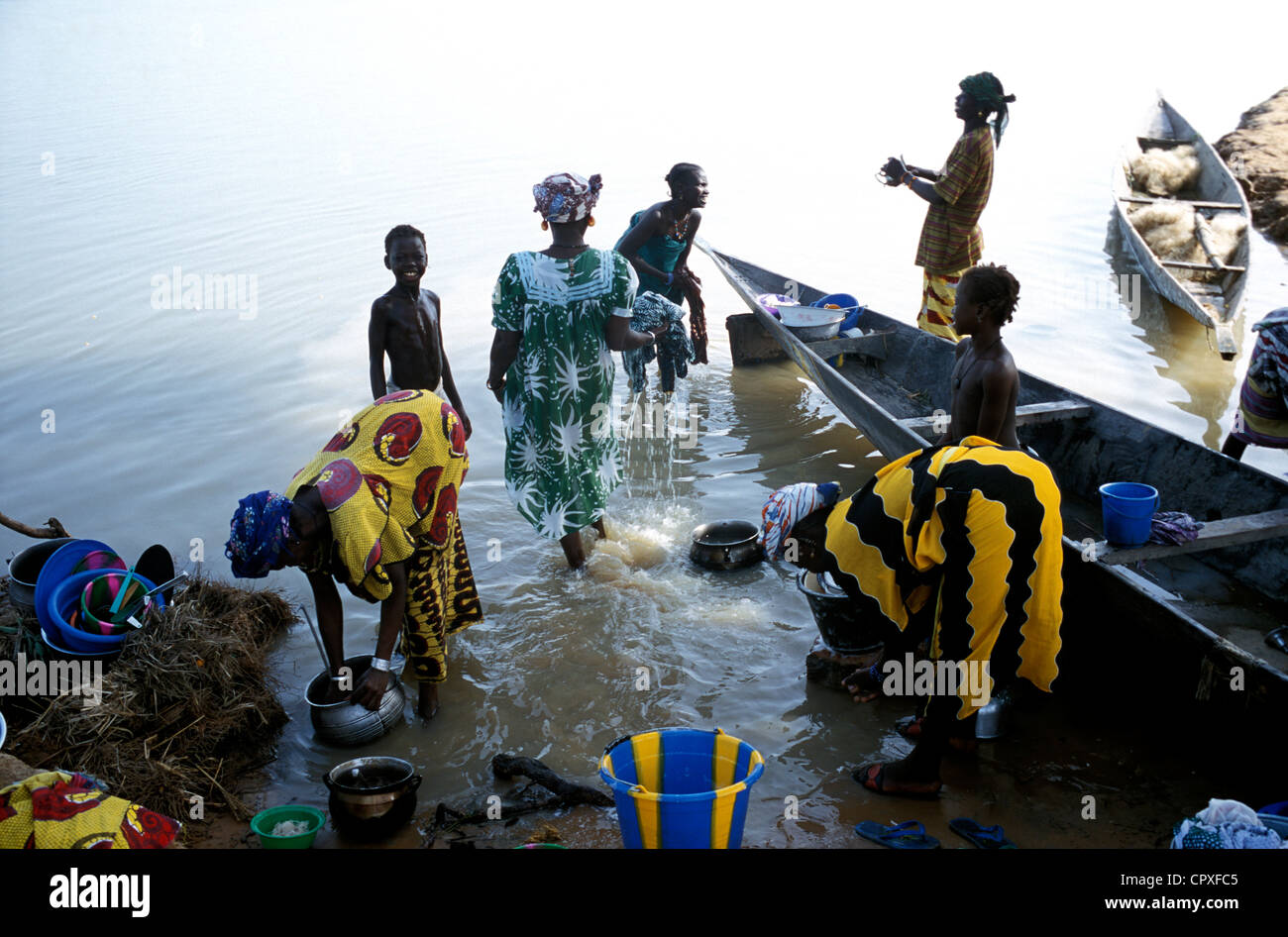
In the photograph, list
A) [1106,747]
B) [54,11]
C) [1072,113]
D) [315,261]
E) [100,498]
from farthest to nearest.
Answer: [54,11], [1072,113], [315,261], [100,498], [1106,747]

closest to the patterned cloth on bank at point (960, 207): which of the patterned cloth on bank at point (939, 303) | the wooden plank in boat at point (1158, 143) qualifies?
the patterned cloth on bank at point (939, 303)

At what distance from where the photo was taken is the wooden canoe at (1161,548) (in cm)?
306

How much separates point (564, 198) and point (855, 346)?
3206mm

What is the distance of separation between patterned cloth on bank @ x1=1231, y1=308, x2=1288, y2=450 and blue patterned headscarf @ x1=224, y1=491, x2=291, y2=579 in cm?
420

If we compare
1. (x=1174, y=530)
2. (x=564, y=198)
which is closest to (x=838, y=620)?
(x=1174, y=530)

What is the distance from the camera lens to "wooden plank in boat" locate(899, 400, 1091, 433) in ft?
15.9

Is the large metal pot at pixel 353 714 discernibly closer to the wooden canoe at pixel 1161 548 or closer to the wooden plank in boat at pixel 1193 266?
the wooden canoe at pixel 1161 548

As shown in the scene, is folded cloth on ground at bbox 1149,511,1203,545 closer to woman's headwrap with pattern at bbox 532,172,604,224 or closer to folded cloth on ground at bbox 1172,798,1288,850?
folded cloth on ground at bbox 1172,798,1288,850

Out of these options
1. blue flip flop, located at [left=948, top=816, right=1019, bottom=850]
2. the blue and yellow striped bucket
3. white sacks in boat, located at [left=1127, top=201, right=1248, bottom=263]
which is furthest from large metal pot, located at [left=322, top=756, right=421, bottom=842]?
white sacks in boat, located at [left=1127, top=201, right=1248, bottom=263]

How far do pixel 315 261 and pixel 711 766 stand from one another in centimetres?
997

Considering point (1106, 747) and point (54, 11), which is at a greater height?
point (54, 11)
